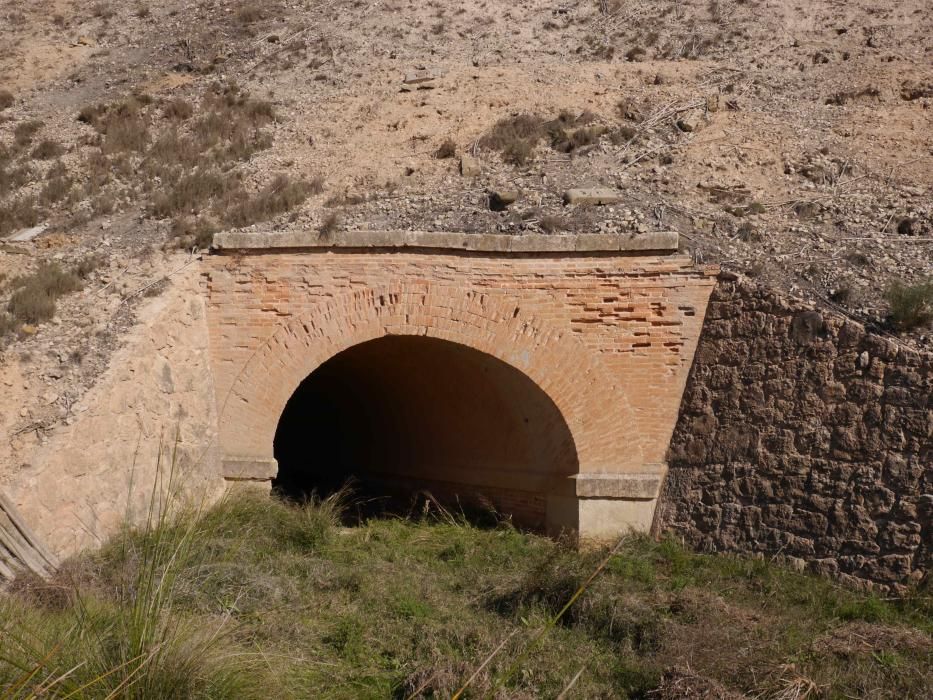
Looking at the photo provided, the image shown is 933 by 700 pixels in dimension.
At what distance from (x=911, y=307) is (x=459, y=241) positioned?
4.52 meters

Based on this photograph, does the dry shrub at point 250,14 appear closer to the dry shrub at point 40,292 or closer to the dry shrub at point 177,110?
the dry shrub at point 177,110

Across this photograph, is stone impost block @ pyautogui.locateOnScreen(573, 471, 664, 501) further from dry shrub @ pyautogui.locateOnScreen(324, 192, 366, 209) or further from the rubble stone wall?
dry shrub @ pyautogui.locateOnScreen(324, 192, 366, 209)

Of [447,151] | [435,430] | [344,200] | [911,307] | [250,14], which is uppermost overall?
[250,14]

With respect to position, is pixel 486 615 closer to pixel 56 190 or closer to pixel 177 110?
pixel 56 190

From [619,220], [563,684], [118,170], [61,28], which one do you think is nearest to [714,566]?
[563,684]

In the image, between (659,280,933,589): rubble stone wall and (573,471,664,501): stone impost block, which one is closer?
(659,280,933,589): rubble stone wall

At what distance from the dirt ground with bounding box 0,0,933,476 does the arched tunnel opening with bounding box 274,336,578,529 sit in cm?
190

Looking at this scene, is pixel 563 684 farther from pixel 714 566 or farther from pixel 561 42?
pixel 561 42

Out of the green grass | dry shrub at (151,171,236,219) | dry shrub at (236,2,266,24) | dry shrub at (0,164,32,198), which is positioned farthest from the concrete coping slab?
dry shrub at (236,2,266,24)

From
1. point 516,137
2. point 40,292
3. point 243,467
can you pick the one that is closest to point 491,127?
point 516,137

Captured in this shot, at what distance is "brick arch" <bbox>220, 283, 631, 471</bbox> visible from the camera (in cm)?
1086

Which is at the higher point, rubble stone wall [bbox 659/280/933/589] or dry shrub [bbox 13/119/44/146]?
dry shrub [bbox 13/119/44/146]

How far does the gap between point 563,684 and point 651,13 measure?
14467mm

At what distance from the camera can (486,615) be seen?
8.77m
